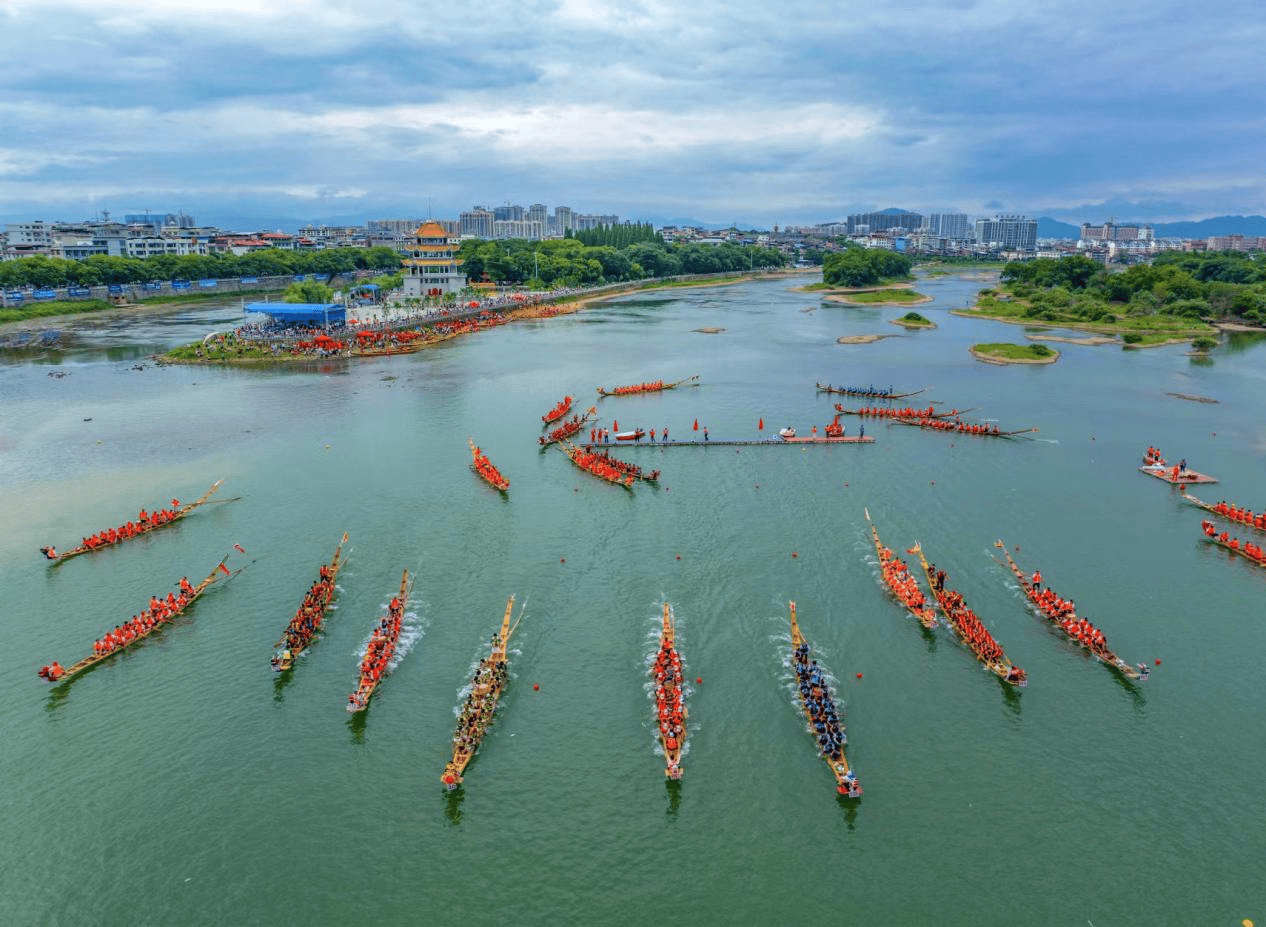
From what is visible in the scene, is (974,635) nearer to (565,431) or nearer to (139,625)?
(139,625)

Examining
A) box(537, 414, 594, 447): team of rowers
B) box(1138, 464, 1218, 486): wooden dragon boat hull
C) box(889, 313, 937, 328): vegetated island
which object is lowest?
box(1138, 464, 1218, 486): wooden dragon boat hull

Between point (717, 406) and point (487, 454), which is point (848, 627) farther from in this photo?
point (717, 406)

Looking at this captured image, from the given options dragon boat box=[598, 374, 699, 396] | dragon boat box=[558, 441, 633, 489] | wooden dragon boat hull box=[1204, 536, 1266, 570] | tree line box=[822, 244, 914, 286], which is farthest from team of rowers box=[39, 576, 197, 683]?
tree line box=[822, 244, 914, 286]

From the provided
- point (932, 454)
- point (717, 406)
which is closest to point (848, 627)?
point (932, 454)

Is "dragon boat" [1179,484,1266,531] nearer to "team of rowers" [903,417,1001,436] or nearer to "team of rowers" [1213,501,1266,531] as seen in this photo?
"team of rowers" [1213,501,1266,531]

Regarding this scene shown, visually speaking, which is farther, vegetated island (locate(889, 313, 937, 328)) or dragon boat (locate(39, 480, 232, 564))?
vegetated island (locate(889, 313, 937, 328))

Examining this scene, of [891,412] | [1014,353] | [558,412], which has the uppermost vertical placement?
[1014,353]

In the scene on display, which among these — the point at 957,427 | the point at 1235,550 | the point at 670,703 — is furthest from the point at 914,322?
the point at 670,703
